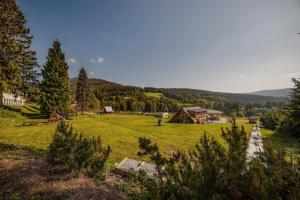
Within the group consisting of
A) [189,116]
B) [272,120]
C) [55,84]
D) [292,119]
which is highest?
[55,84]

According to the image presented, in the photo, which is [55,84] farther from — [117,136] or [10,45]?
[117,136]

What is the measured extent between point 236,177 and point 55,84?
37.5 meters

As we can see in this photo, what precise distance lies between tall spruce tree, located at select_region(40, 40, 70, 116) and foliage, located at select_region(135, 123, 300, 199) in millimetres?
34600

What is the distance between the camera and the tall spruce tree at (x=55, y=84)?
34.7 metres

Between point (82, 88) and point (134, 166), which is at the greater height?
point (82, 88)

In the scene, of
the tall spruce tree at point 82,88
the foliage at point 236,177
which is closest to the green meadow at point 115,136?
the foliage at point 236,177

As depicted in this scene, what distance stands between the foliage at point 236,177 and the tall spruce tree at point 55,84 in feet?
114

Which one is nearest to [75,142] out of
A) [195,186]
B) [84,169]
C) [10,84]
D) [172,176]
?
[84,169]

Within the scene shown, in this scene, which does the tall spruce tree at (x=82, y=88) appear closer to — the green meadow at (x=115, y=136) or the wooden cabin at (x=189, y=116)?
the wooden cabin at (x=189, y=116)

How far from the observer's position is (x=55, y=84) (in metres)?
35.8

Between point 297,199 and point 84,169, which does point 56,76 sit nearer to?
point 84,169

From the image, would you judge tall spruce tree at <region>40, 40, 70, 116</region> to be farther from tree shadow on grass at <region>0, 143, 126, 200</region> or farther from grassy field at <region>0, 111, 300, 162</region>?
tree shadow on grass at <region>0, 143, 126, 200</region>

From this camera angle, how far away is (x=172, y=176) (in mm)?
4578

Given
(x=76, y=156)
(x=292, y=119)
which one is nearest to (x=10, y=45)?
(x=76, y=156)
